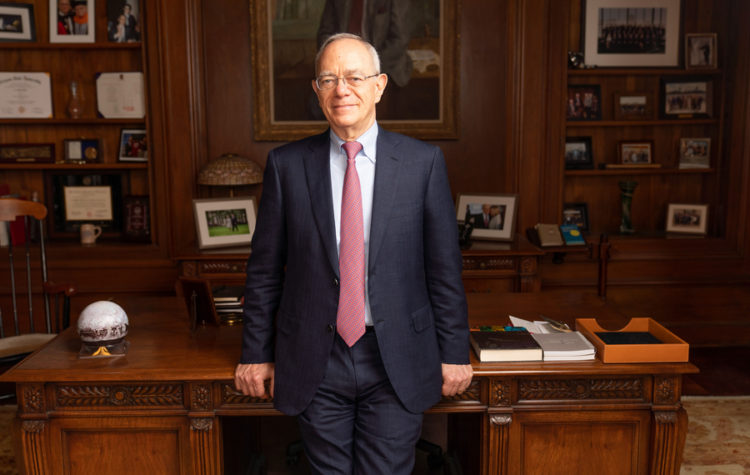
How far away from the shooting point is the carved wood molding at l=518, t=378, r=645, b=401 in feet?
6.63

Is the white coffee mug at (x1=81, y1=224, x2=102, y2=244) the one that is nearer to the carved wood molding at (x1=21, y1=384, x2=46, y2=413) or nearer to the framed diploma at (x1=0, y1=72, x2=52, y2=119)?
the framed diploma at (x1=0, y1=72, x2=52, y2=119)

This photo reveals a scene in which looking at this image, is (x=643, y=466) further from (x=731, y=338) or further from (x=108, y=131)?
(x=108, y=131)

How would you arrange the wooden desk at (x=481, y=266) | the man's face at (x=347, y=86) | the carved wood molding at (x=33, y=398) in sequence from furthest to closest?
the wooden desk at (x=481, y=266) → the carved wood molding at (x=33, y=398) → the man's face at (x=347, y=86)

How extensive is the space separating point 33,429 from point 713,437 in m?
2.88

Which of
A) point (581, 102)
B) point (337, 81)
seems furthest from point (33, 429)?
point (581, 102)

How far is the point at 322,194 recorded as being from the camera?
168cm

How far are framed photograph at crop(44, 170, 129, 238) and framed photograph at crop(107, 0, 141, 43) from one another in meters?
0.92

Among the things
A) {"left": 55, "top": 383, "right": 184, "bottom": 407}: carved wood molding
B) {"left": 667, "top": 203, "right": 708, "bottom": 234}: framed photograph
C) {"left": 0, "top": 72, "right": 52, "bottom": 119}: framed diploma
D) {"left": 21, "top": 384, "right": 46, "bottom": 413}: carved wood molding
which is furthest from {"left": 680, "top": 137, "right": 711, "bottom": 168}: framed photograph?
{"left": 0, "top": 72, "right": 52, "bottom": 119}: framed diploma

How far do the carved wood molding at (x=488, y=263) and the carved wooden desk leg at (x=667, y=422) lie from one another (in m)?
1.97

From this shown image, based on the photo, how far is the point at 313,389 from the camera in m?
1.69

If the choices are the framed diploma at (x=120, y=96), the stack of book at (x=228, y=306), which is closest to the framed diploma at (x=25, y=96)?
the framed diploma at (x=120, y=96)

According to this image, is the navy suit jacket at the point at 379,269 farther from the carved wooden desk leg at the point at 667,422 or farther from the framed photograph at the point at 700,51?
the framed photograph at the point at 700,51

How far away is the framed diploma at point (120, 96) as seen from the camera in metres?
4.32

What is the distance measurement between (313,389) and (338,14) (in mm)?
3168
